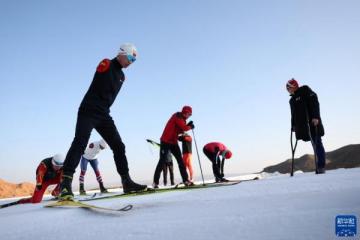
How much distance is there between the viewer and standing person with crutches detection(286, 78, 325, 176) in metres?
5.17

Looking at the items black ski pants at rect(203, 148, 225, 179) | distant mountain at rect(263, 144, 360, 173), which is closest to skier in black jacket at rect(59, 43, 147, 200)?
black ski pants at rect(203, 148, 225, 179)

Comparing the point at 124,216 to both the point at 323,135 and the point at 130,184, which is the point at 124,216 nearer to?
the point at 130,184

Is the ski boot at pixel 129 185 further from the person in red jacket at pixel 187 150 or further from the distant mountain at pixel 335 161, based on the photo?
the distant mountain at pixel 335 161

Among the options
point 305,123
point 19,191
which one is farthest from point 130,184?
point 19,191

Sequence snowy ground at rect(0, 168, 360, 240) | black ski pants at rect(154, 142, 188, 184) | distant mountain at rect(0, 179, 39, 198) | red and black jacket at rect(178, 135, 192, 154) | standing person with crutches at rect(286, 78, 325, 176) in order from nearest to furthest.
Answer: snowy ground at rect(0, 168, 360, 240) < standing person with crutches at rect(286, 78, 325, 176) < black ski pants at rect(154, 142, 188, 184) < red and black jacket at rect(178, 135, 192, 154) < distant mountain at rect(0, 179, 39, 198)

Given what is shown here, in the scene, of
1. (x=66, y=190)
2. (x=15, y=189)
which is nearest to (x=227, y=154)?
(x=66, y=190)

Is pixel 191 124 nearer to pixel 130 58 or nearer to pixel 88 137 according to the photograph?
pixel 130 58

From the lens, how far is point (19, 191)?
621 inches

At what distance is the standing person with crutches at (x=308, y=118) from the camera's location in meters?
5.17

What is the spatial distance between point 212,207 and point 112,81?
2.14m

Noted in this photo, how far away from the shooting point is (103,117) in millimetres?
3625

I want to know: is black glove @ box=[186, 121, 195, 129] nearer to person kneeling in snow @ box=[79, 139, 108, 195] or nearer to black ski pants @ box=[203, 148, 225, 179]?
black ski pants @ box=[203, 148, 225, 179]
